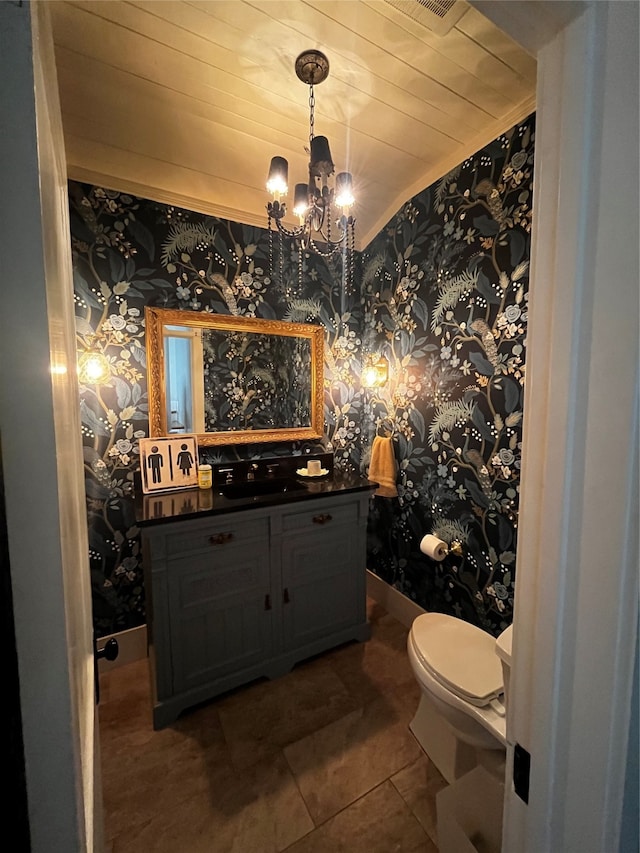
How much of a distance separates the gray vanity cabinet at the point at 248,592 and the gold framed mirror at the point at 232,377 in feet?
2.00

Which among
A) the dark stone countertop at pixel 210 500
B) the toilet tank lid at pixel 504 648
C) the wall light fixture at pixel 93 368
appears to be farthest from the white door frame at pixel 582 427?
the wall light fixture at pixel 93 368

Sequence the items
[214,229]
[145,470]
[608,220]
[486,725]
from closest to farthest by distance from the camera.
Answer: [608,220]
[486,725]
[145,470]
[214,229]

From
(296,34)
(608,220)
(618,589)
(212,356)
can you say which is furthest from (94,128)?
(618,589)

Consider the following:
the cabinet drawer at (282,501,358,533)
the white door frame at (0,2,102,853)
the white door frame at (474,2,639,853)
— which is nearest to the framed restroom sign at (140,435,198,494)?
the cabinet drawer at (282,501,358,533)

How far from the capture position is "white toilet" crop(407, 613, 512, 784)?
43.4 inches

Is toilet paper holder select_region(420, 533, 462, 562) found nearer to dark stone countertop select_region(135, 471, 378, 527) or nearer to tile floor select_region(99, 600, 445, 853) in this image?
dark stone countertop select_region(135, 471, 378, 527)

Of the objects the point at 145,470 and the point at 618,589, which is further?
the point at 145,470

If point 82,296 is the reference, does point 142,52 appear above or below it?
above

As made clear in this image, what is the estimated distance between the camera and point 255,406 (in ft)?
6.88

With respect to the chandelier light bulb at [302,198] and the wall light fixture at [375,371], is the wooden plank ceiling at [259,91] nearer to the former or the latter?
the chandelier light bulb at [302,198]

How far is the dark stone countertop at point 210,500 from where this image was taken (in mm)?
1449

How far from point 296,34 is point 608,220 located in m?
1.29

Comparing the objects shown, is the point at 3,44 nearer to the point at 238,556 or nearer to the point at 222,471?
the point at 238,556

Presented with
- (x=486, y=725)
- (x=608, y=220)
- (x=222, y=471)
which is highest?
(x=608, y=220)
